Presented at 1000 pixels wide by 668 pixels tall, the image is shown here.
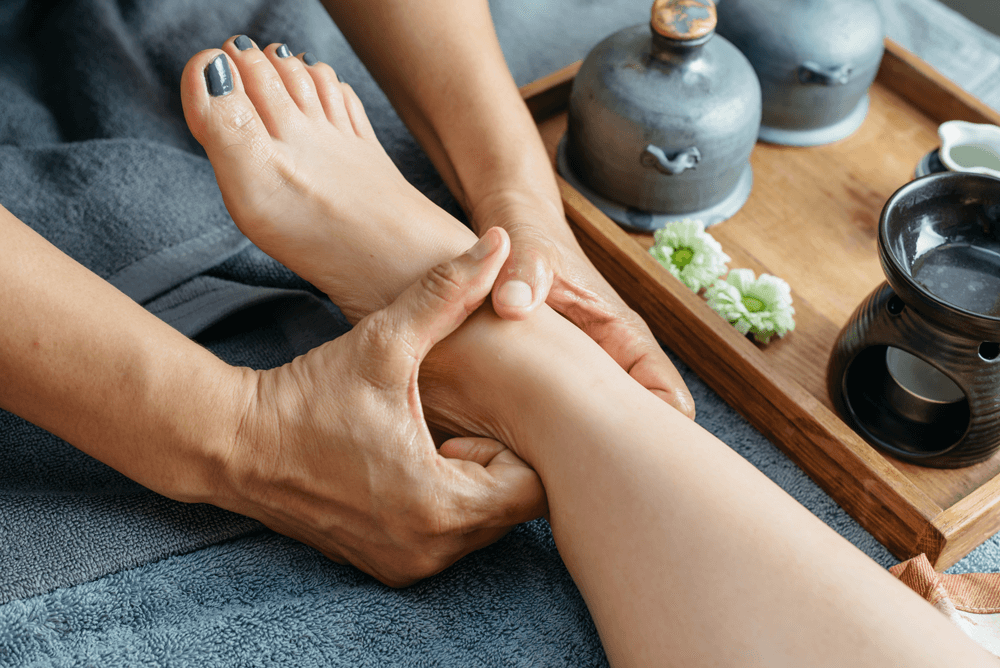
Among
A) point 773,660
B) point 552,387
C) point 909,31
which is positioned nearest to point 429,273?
point 552,387

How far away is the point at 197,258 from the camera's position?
0.84m

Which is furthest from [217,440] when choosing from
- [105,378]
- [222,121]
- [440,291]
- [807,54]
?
[807,54]

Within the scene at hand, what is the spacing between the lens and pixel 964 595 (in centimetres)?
61

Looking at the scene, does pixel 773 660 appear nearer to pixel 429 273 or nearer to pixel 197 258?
pixel 429 273

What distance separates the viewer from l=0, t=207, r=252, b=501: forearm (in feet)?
1.91

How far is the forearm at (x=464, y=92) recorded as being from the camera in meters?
0.86

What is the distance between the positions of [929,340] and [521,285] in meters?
0.36

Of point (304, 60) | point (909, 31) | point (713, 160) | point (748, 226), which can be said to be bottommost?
point (909, 31)

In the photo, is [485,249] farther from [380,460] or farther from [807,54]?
[807,54]

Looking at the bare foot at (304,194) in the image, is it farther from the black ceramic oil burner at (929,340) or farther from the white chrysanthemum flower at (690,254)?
the black ceramic oil burner at (929,340)

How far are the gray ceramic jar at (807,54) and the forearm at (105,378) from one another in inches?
31.4

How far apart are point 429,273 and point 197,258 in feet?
1.15

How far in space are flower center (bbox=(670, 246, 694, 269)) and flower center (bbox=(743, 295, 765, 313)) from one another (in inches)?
3.4

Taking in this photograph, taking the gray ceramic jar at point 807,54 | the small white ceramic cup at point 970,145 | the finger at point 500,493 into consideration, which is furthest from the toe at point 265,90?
the small white ceramic cup at point 970,145
